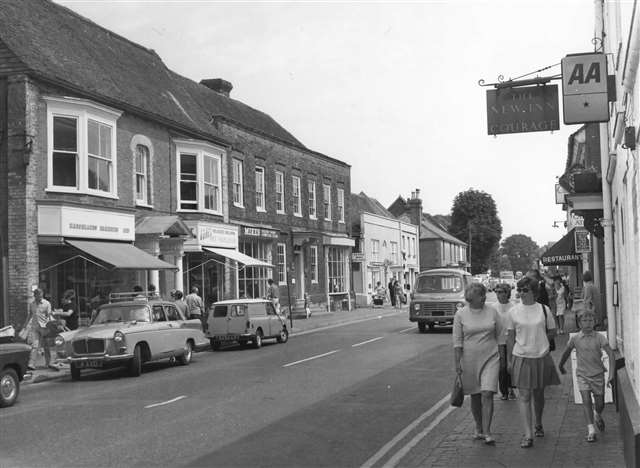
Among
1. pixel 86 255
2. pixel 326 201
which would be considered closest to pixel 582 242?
pixel 86 255

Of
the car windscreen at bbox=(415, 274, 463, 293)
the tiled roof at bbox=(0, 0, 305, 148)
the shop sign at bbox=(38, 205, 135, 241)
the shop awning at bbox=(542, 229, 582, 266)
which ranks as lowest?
the car windscreen at bbox=(415, 274, 463, 293)

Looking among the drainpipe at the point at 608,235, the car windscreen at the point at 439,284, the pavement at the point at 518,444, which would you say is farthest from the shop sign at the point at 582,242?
the pavement at the point at 518,444

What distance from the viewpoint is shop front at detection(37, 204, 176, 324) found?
64.4ft

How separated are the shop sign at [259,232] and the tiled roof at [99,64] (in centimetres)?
448

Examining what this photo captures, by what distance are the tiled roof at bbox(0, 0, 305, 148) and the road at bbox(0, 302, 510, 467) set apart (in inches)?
366

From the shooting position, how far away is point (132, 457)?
7859 mm

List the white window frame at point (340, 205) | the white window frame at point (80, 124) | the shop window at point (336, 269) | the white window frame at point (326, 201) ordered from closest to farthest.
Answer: the white window frame at point (80, 124) → the white window frame at point (326, 201) → the shop window at point (336, 269) → the white window frame at point (340, 205)

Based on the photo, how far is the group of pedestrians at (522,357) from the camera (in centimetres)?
795

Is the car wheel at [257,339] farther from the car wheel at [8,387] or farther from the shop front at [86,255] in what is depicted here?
the car wheel at [8,387]

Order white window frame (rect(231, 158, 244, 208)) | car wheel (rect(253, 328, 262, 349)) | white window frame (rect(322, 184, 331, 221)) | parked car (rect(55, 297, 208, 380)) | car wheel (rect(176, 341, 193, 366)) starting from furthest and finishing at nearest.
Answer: white window frame (rect(322, 184, 331, 221)) → white window frame (rect(231, 158, 244, 208)) → car wheel (rect(253, 328, 262, 349)) → car wheel (rect(176, 341, 193, 366)) → parked car (rect(55, 297, 208, 380))

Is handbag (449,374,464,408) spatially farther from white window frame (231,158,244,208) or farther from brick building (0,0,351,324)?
white window frame (231,158,244,208)

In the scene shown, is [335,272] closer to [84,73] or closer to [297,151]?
[297,151]

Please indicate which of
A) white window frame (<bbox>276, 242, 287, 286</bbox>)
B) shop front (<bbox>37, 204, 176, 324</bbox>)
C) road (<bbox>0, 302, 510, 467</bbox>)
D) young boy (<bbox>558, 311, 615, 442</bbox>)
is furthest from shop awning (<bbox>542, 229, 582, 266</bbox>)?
young boy (<bbox>558, 311, 615, 442</bbox>)

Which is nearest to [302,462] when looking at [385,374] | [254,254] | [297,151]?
[385,374]
